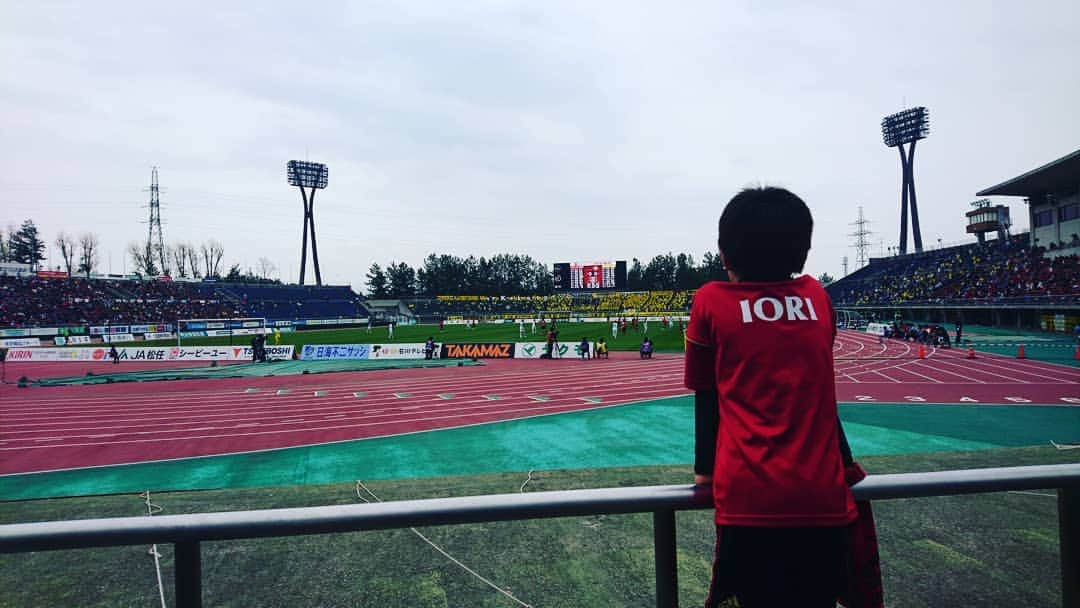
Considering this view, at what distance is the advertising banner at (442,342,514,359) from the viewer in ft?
108

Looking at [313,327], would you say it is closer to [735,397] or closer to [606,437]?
[606,437]

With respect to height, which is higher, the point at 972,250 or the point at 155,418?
the point at 972,250

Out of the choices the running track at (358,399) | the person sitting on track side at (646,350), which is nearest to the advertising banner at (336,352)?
the running track at (358,399)

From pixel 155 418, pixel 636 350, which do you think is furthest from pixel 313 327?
pixel 155 418

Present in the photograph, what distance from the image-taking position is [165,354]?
115 ft

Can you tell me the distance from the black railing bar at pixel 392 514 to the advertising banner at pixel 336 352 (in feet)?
112

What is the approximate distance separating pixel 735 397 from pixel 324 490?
6213 mm

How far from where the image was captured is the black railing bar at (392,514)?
4.65 feet

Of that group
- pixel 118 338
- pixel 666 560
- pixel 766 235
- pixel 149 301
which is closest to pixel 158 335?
pixel 118 338

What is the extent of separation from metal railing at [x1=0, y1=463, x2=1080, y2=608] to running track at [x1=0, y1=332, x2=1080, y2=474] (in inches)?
501

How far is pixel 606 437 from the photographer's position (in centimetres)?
1292

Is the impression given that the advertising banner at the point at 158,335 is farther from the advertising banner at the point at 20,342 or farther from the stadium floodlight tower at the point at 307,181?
the stadium floodlight tower at the point at 307,181

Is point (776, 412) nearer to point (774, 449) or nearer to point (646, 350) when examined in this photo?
point (774, 449)

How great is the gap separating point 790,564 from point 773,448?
13.1 inches
